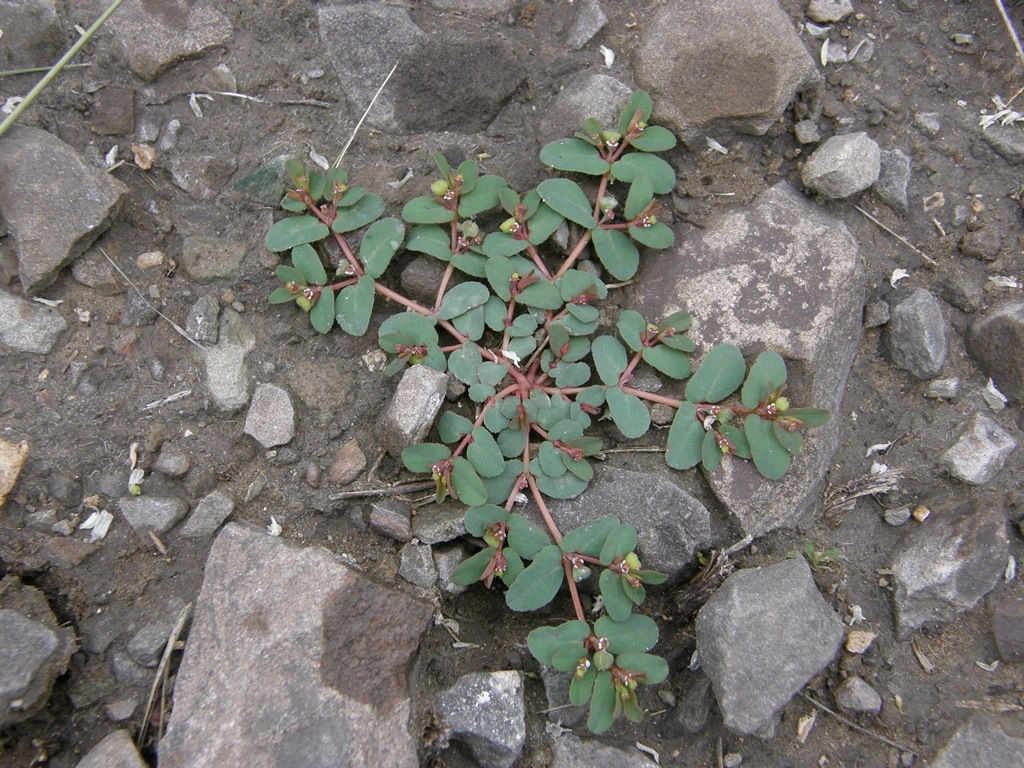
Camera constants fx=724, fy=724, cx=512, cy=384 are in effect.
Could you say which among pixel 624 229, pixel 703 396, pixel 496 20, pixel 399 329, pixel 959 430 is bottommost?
pixel 959 430

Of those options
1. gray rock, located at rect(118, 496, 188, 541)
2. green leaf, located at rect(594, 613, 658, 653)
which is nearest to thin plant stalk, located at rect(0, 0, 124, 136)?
gray rock, located at rect(118, 496, 188, 541)

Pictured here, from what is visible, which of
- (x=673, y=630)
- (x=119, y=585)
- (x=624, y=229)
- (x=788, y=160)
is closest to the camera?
(x=119, y=585)

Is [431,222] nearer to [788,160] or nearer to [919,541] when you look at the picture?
[788,160]

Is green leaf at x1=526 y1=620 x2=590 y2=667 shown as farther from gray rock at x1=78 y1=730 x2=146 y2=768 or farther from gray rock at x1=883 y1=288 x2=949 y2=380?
gray rock at x1=883 y1=288 x2=949 y2=380

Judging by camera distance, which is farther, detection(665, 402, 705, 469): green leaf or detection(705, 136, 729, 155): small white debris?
detection(705, 136, 729, 155): small white debris

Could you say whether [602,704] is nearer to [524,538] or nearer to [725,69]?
[524,538]

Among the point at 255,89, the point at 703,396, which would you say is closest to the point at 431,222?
the point at 255,89

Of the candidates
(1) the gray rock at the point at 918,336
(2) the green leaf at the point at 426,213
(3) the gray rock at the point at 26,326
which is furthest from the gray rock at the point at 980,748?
(3) the gray rock at the point at 26,326
